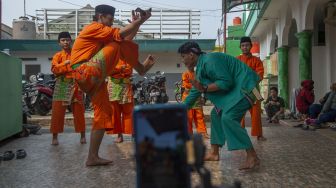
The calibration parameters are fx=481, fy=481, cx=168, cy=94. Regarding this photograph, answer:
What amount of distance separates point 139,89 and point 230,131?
12.1 meters

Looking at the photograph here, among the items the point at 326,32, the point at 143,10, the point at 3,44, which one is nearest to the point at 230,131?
the point at 143,10

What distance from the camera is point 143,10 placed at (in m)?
4.30

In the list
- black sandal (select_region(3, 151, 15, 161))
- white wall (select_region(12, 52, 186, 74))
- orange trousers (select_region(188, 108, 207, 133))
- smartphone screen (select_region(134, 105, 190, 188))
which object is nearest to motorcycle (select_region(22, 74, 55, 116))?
orange trousers (select_region(188, 108, 207, 133))

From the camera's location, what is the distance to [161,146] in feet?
6.09

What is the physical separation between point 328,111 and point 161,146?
743 cm

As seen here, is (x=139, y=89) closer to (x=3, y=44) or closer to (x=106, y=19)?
(x=3, y=44)

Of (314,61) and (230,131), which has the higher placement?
(314,61)

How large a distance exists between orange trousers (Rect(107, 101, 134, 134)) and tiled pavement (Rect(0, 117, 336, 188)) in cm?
21

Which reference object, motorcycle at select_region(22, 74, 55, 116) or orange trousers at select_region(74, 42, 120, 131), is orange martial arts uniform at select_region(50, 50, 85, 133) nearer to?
orange trousers at select_region(74, 42, 120, 131)

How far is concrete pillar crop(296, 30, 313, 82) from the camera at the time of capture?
35.3 ft

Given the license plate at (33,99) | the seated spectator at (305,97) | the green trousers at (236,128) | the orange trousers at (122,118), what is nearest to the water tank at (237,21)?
the license plate at (33,99)

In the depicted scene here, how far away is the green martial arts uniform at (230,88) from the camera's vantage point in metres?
4.29

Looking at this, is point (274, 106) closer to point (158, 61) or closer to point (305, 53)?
point (305, 53)

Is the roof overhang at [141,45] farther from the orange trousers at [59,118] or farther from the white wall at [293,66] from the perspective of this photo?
the orange trousers at [59,118]
